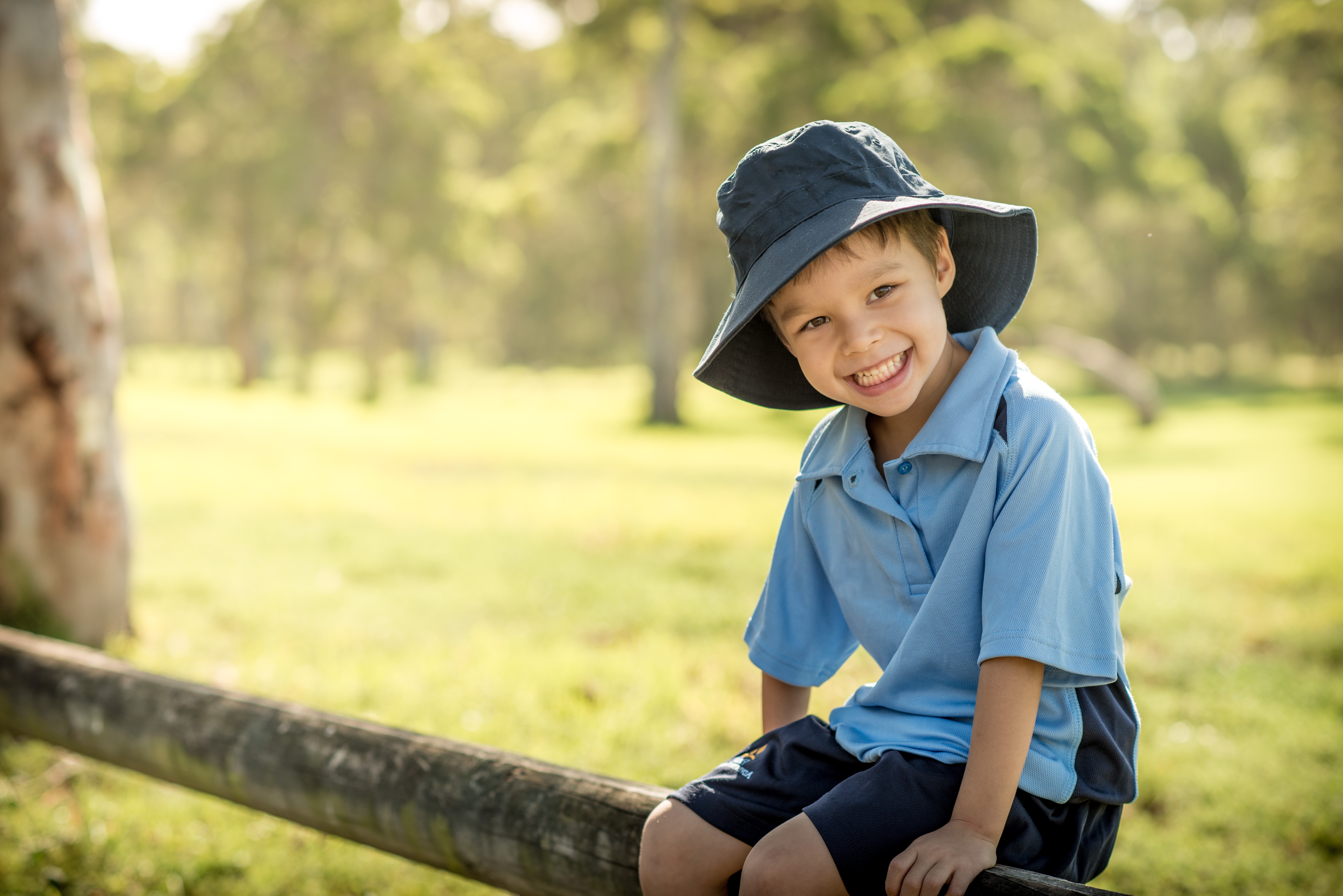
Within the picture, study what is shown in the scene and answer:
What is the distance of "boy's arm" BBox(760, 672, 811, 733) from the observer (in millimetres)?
2061

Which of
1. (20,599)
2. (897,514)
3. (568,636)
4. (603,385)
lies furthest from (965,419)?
(603,385)

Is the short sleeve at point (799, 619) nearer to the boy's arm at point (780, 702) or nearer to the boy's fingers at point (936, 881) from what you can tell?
the boy's arm at point (780, 702)

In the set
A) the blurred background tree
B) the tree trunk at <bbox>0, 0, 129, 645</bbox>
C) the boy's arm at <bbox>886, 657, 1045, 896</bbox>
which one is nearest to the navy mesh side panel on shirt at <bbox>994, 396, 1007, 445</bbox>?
the boy's arm at <bbox>886, 657, 1045, 896</bbox>

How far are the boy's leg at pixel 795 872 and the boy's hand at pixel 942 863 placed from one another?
88 mm

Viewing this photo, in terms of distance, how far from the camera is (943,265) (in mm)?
1854

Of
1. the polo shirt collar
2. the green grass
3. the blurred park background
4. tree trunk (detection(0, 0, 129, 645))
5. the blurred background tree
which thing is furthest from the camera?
the blurred background tree

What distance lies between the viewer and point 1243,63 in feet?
111

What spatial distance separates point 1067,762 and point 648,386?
24.2 metres

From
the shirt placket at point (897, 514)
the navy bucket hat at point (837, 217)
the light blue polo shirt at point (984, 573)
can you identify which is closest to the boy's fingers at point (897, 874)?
the light blue polo shirt at point (984, 573)

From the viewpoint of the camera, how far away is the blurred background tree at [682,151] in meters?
19.2

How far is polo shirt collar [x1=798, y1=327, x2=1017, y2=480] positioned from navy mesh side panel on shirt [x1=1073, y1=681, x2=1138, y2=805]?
445 mm

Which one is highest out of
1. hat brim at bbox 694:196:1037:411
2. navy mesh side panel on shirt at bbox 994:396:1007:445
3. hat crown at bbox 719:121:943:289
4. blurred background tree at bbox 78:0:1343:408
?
blurred background tree at bbox 78:0:1343:408

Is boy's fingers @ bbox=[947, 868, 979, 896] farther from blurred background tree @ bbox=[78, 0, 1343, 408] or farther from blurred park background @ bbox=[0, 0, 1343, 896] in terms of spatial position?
blurred background tree @ bbox=[78, 0, 1343, 408]

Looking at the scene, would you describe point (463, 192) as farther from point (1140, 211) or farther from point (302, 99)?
point (1140, 211)
